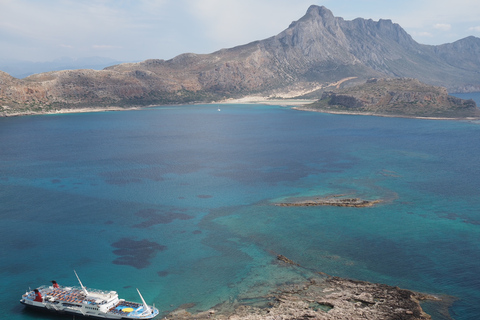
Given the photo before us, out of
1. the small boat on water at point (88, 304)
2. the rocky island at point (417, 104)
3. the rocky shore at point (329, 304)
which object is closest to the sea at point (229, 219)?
the small boat on water at point (88, 304)

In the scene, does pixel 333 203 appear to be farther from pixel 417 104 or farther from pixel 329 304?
pixel 417 104

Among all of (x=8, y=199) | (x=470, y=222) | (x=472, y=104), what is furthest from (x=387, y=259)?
(x=472, y=104)

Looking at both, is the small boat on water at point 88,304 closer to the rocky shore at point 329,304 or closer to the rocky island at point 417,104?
the rocky shore at point 329,304

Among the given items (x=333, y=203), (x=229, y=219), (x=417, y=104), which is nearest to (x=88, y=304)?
(x=229, y=219)

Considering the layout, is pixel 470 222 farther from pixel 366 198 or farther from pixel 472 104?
pixel 472 104

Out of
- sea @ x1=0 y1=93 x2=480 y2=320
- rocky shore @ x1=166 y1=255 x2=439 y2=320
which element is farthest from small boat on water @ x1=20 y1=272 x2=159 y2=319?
rocky shore @ x1=166 y1=255 x2=439 y2=320
